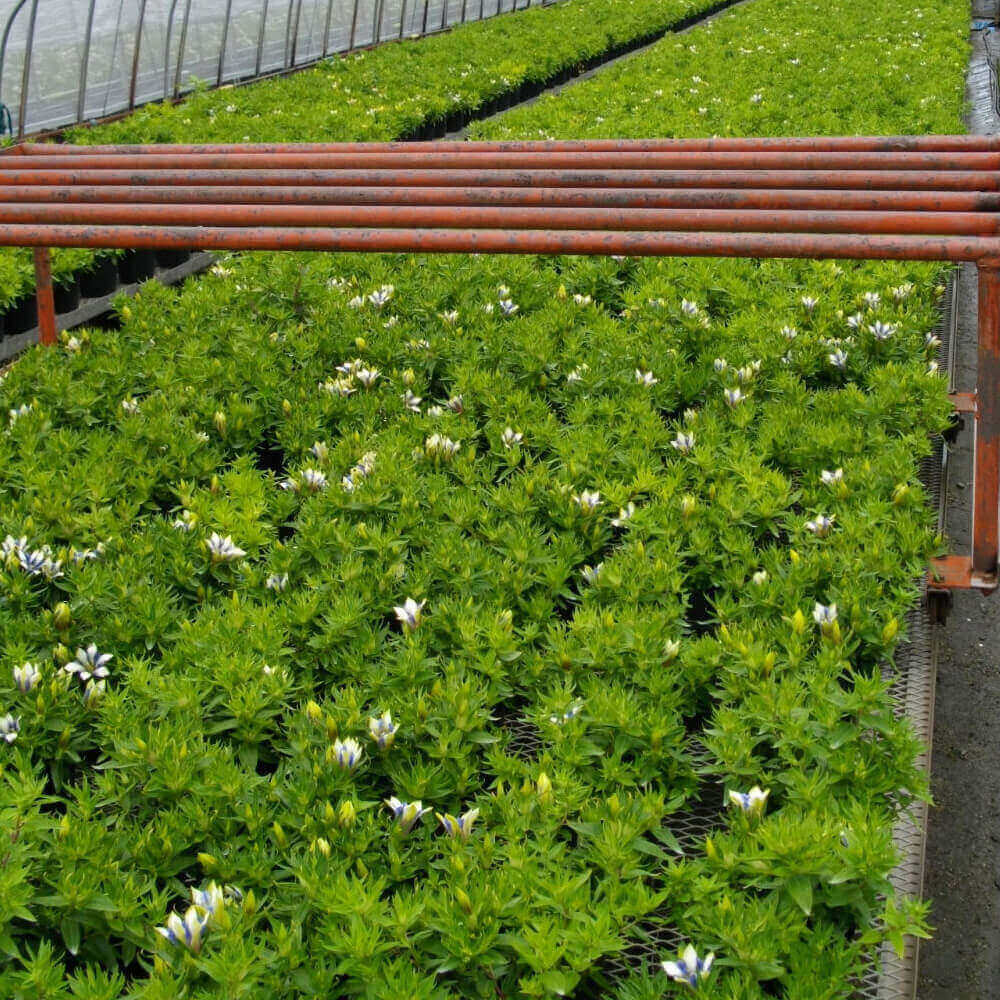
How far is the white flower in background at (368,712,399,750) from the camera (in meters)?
2.30

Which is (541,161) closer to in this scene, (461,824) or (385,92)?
(461,824)

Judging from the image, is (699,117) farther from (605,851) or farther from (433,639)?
(605,851)

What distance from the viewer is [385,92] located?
38.7ft

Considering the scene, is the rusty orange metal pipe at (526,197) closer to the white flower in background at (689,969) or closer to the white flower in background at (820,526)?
the white flower in background at (820,526)

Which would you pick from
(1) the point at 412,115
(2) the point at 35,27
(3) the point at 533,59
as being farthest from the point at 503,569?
(3) the point at 533,59

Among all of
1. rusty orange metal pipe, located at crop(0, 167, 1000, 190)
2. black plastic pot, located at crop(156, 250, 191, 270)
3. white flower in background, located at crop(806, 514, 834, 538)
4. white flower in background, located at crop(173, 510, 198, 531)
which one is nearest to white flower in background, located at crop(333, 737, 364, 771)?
white flower in background, located at crop(173, 510, 198, 531)

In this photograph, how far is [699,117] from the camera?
895cm

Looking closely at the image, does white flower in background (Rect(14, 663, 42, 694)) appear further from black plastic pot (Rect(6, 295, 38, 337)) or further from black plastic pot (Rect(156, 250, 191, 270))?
black plastic pot (Rect(156, 250, 191, 270))

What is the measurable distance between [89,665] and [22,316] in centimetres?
416

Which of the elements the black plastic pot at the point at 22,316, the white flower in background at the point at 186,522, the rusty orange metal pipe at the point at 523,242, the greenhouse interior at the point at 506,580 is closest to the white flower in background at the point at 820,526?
the greenhouse interior at the point at 506,580

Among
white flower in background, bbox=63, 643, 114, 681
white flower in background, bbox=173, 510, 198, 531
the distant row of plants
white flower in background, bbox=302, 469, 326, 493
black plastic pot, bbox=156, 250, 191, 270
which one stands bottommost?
black plastic pot, bbox=156, 250, 191, 270

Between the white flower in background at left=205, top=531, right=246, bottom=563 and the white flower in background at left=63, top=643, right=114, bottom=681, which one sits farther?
the white flower in background at left=205, top=531, right=246, bottom=563

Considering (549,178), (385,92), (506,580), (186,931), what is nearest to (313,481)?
(506,580)

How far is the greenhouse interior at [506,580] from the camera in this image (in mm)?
1974
